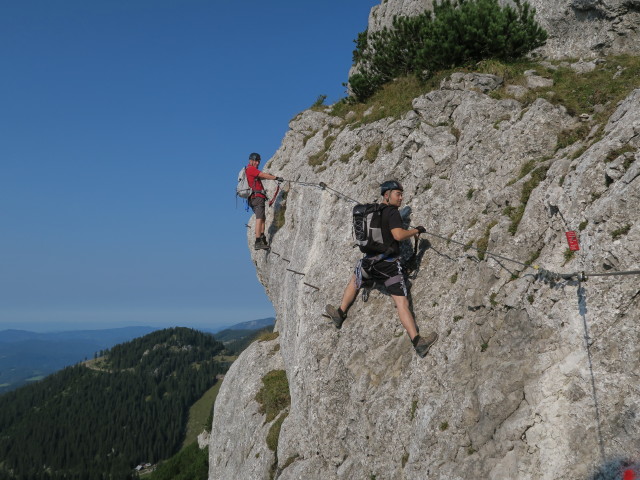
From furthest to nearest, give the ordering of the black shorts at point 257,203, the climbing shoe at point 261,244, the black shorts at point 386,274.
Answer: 1. the climbing shoe at point 261,244
2. the black shorts at point 257,203
3. the black shorts at point 386,274

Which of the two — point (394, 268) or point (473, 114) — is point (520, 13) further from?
point (394, 268)

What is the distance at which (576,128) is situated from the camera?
40.7 ft

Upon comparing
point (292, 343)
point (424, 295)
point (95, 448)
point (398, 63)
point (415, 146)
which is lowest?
point (95, 448)

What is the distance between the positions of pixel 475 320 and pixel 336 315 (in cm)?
475

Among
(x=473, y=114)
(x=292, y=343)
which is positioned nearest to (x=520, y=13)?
(x=473, y=114)

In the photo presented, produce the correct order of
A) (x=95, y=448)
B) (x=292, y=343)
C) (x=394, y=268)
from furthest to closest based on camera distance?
(x=95, y=448) < (x=292, y=343) < (x=394, y=268)

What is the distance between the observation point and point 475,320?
400 inches

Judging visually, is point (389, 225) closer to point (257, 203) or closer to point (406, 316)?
point (406, 316)

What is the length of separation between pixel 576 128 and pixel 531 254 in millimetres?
5128

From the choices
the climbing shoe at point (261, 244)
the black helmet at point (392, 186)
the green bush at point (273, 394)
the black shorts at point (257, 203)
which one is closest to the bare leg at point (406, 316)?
the black helmet at point (392, 186)

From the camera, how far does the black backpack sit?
1181cm

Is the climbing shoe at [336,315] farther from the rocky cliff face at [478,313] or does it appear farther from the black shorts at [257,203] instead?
the black shorts at [257,203]

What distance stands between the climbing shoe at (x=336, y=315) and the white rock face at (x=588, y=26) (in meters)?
16.9

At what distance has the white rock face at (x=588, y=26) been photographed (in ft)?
62.9
